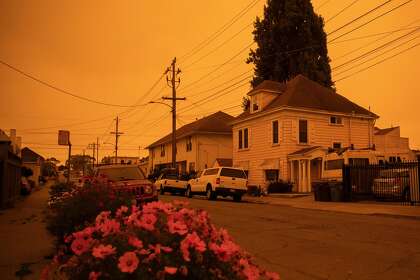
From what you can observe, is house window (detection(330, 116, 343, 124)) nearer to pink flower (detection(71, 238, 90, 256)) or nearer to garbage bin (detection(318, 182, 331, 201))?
garbage bin (detection(318, 182, 331, 201))

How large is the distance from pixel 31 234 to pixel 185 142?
43478 millimetres

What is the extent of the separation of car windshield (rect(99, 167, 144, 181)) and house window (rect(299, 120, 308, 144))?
67.8 feet

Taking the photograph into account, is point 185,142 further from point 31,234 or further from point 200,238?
point 200,238

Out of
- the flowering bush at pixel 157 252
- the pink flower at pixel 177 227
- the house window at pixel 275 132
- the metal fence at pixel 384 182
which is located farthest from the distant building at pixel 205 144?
the pink flower at pixel 177 227

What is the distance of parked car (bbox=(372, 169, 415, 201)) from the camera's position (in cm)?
2289

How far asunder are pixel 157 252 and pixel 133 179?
43.8 feet

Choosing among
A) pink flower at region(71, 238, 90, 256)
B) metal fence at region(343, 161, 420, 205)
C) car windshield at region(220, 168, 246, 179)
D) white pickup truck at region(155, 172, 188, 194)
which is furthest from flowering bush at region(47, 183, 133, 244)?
white pickup truck at region(155, 172, 188, 194)

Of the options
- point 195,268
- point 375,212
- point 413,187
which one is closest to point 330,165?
point 413,187

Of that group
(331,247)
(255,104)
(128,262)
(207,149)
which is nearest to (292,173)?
(255,104)

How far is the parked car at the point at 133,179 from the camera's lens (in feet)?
47.9

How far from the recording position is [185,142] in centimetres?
5631

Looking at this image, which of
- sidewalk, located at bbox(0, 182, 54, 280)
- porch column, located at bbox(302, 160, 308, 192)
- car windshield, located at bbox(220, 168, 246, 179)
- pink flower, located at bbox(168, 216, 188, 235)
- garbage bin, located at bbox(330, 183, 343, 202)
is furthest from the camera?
porch column, located at bbox(302, 160, 308, 192)

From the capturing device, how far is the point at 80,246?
3.10 meters

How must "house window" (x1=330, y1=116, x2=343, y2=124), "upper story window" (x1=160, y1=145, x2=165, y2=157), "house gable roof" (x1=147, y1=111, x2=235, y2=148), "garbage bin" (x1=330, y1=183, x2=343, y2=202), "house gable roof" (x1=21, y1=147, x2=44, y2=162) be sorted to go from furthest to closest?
"house gable roof" (x1=21, y1=147, x2=44, y2=162) < "upper story window" (x1=160, y1=145, x2=165, y2=157) < "house gable roof" (x1=147, y1=111, x2=235, y2=148) < "house window" (x1=330, y1=116, x2=343, y2=124) < "garbage bin" (x1=330, y1=183, x2=343, y2=202)
